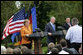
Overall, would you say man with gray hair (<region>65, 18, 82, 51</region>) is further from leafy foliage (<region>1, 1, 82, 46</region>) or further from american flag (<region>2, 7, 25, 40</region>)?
leafy foliage (<region>1, 1, 82, 46</region>)

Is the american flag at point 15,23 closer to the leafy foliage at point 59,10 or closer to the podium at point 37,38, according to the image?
the podium at point 37,38

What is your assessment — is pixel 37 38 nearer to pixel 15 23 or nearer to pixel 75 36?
pixel 15 23

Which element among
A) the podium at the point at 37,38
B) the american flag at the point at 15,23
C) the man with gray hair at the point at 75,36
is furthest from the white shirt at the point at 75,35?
the american flag at the point at 15,23

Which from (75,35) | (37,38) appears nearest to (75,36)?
(75,35)

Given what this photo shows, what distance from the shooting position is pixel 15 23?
10031mm

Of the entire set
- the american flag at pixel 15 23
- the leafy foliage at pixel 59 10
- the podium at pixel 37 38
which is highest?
the leafy foliage at pixel 59 10

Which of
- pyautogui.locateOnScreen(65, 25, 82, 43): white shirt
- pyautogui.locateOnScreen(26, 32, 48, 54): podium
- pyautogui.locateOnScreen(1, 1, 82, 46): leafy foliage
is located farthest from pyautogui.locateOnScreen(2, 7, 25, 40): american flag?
pyautogui.locateOnScreen(1, 1, 82, 46): leafy foliage

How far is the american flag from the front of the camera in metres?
9.35

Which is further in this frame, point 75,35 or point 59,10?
point 59,10

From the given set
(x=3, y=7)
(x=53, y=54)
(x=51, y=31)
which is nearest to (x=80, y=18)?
(x=51, y=31)

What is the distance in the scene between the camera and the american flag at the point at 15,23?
935cm

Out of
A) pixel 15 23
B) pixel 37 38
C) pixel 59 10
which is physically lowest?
pixel 37 38

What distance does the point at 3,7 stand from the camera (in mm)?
10859

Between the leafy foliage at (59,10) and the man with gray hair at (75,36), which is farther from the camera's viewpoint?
the leafy foliage at (59,10)
